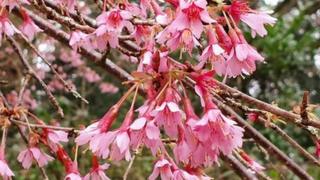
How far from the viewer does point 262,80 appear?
209 inches

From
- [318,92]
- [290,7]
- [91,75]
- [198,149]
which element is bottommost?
[318,92]

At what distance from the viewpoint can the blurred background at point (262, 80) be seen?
174 inches

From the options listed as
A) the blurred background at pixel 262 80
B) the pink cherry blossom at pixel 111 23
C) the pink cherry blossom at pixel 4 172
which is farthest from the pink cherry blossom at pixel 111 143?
the blurred background at pixel 262 80

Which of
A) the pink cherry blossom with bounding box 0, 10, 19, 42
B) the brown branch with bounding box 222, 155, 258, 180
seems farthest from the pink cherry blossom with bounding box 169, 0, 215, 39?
the brown branch with bounding box 222, 155, 258, 180

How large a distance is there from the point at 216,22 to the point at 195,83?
0.11m

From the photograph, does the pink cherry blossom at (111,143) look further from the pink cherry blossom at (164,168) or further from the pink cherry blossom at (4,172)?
the pink cherry blossom at (4,172)

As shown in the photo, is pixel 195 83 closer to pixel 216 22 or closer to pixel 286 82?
pixel 216 22

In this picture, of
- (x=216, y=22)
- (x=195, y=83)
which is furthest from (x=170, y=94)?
(x=216, y=22)

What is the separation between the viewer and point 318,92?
17.1 ft

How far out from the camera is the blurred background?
14.5ft

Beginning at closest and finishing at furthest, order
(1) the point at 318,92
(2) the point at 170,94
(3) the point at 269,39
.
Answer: (2) the point at 170,94
(3) the point at 269,39
(1) the point at 318,92

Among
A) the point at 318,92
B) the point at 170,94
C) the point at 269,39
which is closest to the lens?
the point at 170,94

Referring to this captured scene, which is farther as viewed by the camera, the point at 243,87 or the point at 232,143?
the point at 243,87

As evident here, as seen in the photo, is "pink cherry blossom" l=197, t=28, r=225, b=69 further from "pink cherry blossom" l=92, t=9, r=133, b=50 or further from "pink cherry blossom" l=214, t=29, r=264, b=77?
"pink cherry blossom" l=92, t=9, r=133, b=50
